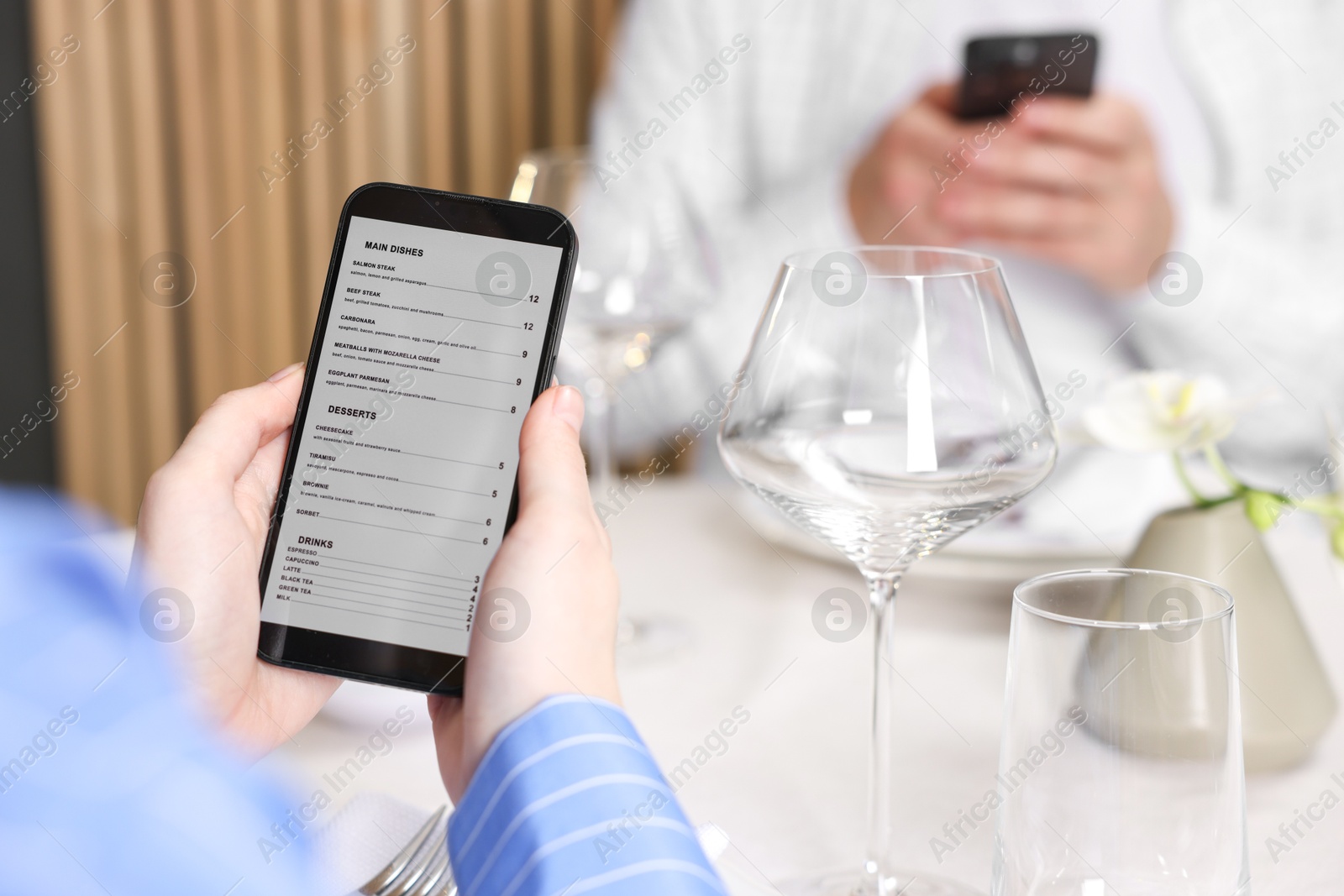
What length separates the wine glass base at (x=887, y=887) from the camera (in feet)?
1.15

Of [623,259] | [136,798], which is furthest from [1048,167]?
[136,798]

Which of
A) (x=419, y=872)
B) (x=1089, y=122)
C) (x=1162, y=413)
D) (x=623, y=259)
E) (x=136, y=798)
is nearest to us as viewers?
(x=136, y=798)

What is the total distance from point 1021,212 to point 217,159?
0.81 metres

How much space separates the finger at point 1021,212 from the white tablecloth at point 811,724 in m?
0.42

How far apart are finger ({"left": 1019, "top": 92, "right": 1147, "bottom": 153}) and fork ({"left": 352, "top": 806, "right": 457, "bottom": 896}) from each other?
2.46 ft

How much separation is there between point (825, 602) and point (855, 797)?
168 mm

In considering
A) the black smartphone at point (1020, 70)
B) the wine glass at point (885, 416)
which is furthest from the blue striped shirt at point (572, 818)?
the black smartphone at point (1020, 70)

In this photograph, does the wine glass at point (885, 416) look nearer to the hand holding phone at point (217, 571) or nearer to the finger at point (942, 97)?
the hand holding phone at point (217, 571)

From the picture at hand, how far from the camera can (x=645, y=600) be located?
0.59 m

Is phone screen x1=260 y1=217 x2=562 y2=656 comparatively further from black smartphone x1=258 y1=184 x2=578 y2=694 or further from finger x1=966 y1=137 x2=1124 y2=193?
finger x1=966 y1=137 x2=1124 y2=193

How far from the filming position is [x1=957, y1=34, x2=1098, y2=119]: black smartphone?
78 cm

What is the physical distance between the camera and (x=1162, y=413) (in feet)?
1.41

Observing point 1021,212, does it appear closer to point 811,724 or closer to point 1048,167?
point 1048,167

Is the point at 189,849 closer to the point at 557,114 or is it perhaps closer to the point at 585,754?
the point at 585,754
